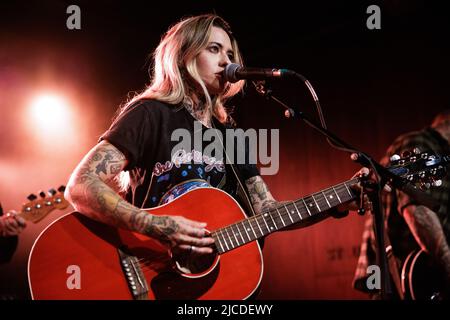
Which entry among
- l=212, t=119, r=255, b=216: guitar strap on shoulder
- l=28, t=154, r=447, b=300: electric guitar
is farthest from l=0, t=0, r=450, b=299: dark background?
l=28, t=154, r=447, b=300: electric guitar

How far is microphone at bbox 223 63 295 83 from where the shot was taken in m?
2.47

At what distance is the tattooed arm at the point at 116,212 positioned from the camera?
2.32 meters

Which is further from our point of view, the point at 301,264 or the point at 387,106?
the point at 301,264

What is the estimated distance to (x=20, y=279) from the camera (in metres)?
5.23

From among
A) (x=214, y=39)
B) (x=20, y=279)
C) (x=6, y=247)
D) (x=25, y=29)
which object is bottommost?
(x=20, y=279)

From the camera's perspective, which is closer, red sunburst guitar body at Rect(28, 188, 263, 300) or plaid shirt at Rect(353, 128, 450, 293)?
red sunburst guitar body at Rect(28, 188, 263, 300)

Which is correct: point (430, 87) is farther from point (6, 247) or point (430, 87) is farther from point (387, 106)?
point (6, 247)

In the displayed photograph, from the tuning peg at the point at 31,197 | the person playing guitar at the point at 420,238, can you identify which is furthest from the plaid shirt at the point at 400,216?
the tuning peg at the point at 31,197

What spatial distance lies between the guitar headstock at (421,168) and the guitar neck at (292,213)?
0.24 metres

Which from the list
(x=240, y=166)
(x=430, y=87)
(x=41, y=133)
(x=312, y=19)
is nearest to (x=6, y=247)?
(x=41, y=133)

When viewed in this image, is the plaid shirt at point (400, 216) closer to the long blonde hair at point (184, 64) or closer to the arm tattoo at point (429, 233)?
the arm tattoo at point (429, 233)

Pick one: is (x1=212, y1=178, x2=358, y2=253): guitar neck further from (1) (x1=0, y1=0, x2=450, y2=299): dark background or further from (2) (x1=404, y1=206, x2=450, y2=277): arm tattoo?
(1) (x1=0, y1=0, x2=450, y2=299): dark background
